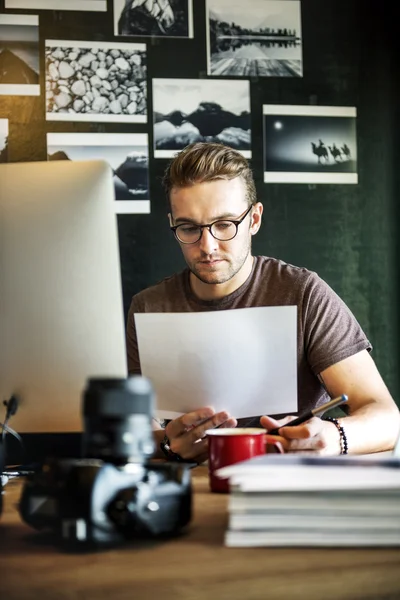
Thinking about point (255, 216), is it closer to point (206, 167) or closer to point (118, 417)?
point (206, 167)

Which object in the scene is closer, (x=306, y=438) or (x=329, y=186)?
(x=306, y=438)

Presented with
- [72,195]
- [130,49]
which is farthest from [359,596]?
[130,49]

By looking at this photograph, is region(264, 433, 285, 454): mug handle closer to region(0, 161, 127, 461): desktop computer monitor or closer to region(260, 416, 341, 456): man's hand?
region(260, 416, 341, 456): man's hand

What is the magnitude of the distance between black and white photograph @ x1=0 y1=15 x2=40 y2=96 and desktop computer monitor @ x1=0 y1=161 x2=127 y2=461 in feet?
5.73

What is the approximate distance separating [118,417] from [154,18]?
2245 millimetres

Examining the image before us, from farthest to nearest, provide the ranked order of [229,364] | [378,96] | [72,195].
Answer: [378,96] → [229,364] → [72,195]

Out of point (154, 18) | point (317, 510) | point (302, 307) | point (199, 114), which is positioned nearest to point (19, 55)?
point (154, 18)

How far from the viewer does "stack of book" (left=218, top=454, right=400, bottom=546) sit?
2.39ft

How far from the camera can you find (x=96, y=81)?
2.65m

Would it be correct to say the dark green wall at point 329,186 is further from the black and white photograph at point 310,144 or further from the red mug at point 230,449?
the red mug at point 230,449

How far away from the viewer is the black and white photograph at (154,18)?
105 inches

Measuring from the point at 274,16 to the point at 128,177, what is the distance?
823mm

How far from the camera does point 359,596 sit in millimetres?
638

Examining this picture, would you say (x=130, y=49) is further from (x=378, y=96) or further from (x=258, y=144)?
(x=378, y=96)
